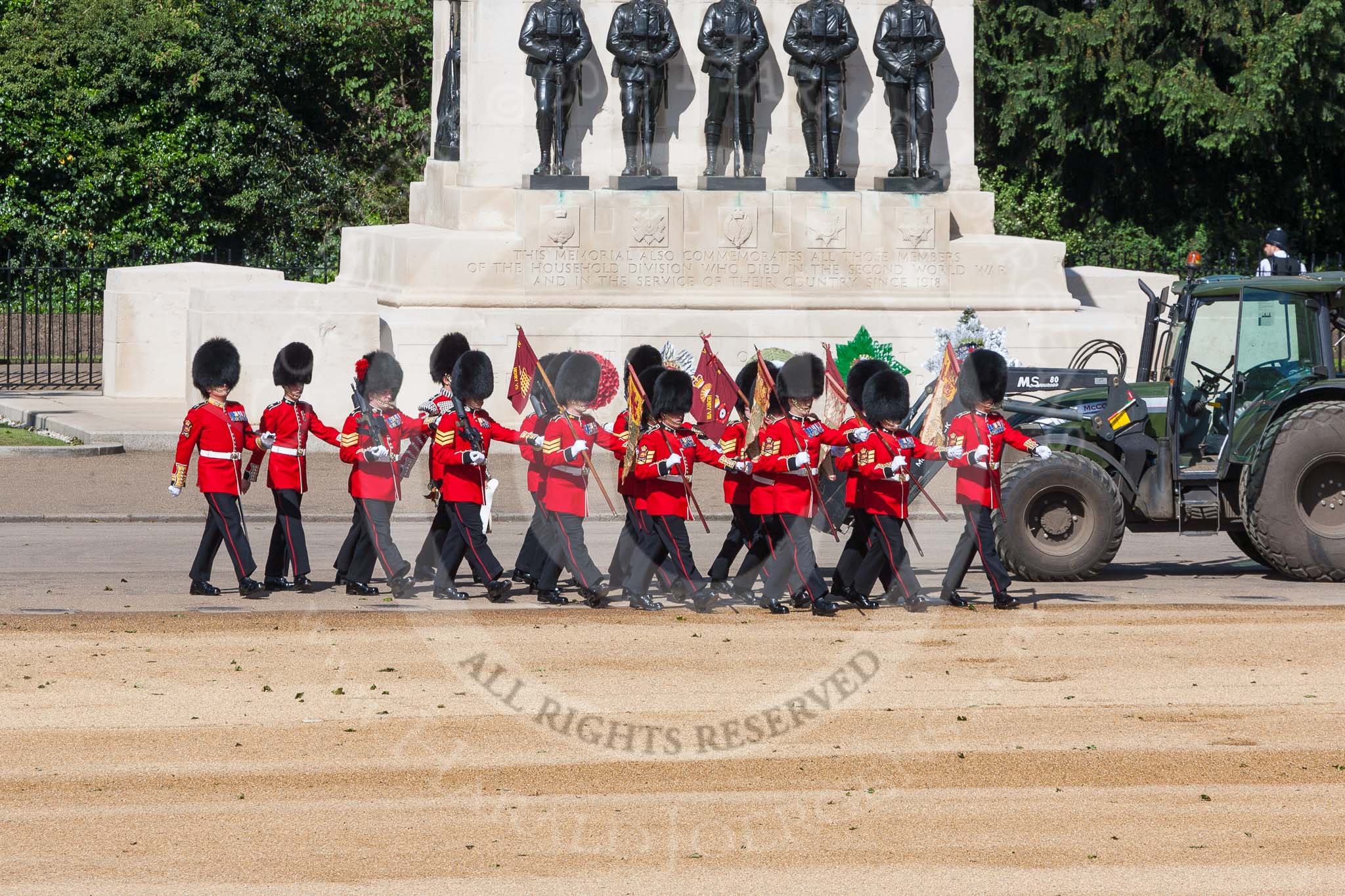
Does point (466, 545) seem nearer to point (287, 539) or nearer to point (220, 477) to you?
point (287, 539)

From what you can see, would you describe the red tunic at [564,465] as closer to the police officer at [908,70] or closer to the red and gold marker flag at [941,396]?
the red and gold marker flag at [941,396]

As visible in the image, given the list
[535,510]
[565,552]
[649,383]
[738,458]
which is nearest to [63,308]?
[535,510]

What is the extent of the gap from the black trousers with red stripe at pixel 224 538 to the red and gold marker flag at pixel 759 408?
305 cm

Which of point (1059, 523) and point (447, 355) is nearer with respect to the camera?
point (1059, 523)

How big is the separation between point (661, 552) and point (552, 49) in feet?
31.1

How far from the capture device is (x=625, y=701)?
364 inches

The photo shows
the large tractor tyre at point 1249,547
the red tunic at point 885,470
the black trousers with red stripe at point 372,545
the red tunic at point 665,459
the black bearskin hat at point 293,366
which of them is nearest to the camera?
the red tunic at point 885,470

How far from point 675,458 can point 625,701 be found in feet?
8.25

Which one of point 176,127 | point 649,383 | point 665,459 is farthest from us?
point 176,127

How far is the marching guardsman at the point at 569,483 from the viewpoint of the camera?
11.6 m

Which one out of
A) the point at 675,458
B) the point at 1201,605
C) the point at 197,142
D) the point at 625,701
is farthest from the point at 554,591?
the point at 197,142

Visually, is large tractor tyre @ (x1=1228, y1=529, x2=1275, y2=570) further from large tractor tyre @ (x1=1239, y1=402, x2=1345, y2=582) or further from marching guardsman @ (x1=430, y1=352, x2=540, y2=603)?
marching guardsman @ (x1=430, y1=352, x2=540, y2=603)

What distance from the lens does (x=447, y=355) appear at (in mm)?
12984

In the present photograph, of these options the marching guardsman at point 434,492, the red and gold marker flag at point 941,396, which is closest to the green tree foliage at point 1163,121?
the red and gold marker flag at point 941,396
